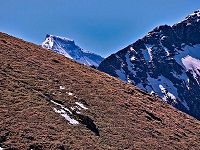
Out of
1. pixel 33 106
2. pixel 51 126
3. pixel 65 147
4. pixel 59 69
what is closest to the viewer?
pixel 65 147

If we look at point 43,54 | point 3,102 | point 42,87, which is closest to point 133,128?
point 42,87

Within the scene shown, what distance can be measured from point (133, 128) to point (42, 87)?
8742 mm

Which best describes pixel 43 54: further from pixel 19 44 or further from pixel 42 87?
pixel 42 87

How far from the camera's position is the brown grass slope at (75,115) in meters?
34.1

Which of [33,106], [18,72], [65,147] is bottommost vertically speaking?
[65,147]

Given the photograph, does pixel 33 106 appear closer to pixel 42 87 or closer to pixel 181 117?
pixel 42 87

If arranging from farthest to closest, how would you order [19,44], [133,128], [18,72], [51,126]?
[19,44] < [18,72] < [133,128] < [51,126]

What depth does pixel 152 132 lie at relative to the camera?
43.6 meters

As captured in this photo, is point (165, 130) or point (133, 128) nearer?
point (133, 128)

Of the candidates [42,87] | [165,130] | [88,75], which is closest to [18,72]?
[42,87]

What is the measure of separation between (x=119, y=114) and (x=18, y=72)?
32.9 feet

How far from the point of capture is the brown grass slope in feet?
112

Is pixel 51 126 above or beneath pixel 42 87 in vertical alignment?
beneath

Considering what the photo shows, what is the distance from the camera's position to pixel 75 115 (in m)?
39.8
